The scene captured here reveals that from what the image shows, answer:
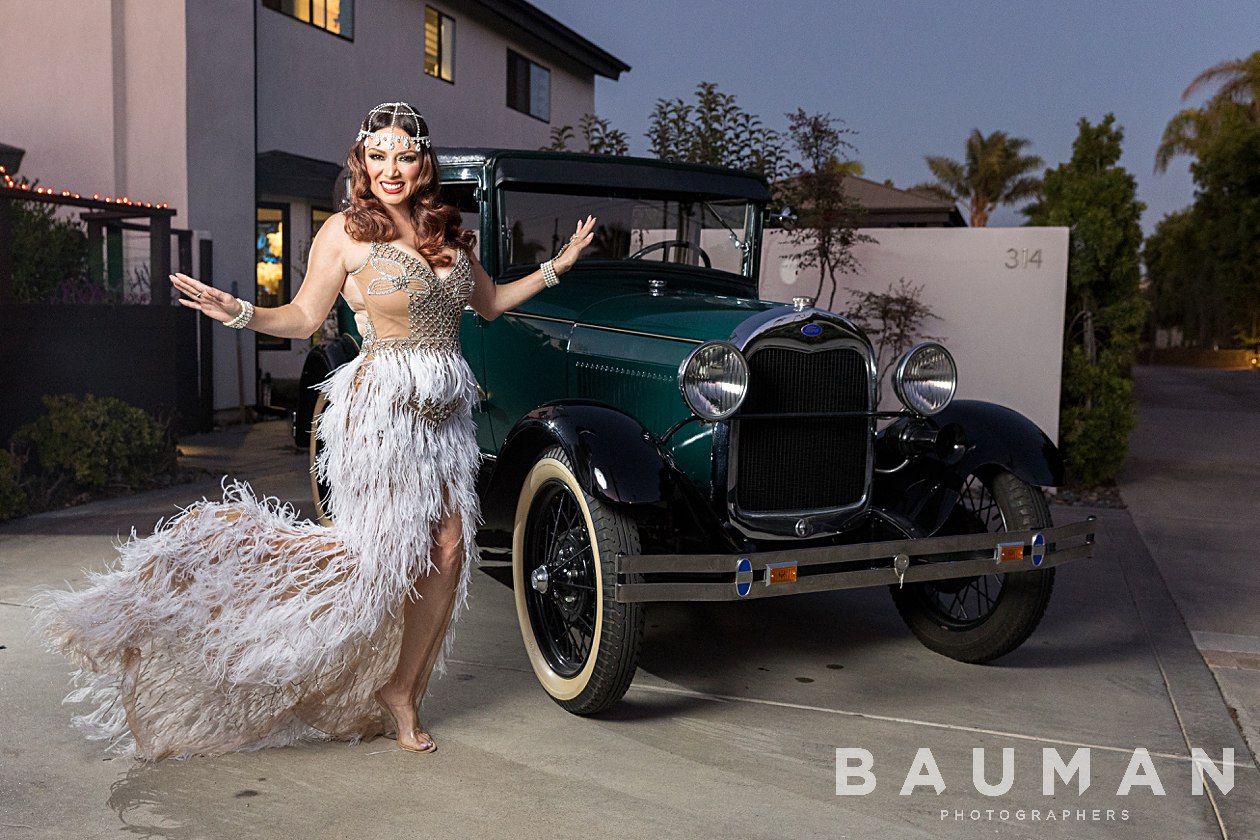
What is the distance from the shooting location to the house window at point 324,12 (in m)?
12.5

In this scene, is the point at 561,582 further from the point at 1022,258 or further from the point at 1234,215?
the point at 1234,215

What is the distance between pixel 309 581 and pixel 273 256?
420 inches

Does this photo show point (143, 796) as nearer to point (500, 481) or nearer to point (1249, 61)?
point (500, 481)

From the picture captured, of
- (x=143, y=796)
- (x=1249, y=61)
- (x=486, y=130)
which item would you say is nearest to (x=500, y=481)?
(x=143, y=796)

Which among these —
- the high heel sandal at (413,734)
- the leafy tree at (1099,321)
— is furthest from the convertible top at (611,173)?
the leafy tree at (1099,321)

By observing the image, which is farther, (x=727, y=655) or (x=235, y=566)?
(x=727, y=655)

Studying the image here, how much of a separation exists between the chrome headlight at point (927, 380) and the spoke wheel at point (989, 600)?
1.17 ft

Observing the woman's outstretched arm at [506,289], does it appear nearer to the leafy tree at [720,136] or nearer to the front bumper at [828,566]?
the front bumper at [828,566]

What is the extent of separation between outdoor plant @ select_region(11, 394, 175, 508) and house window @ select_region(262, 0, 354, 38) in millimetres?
6384

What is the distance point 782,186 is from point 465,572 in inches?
265

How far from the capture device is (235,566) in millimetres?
3217

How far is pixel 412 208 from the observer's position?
10.9ft

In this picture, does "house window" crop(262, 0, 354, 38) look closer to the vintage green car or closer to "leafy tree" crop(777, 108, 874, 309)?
"leafy tree" crop(777, 108, 874, 309)

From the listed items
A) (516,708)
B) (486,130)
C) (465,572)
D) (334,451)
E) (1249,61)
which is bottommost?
(516,708)
